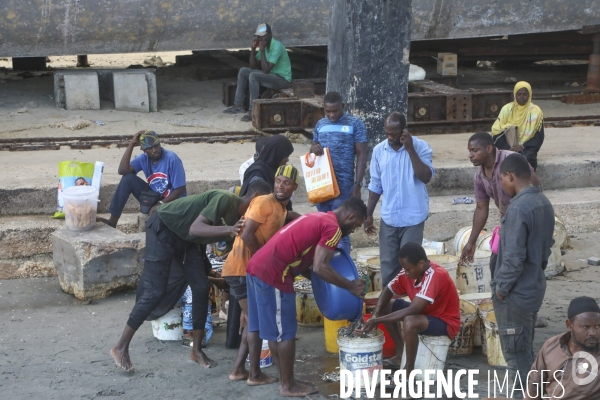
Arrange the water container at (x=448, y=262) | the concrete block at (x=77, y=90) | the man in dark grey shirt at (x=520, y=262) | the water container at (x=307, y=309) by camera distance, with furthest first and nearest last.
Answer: the concrete block at (x=77, y=90) → the water container at (x=448, y=262) → the water container at (x=307, y=309) → the man in dark grey shirt at (x=520, y=262)

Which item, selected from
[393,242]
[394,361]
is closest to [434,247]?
[393,242]

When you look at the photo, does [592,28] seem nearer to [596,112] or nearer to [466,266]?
[596,112]

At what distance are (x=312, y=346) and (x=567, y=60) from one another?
14.1 meters

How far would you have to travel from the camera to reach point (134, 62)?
60.3ft

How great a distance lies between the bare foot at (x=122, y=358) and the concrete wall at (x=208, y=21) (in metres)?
8.60

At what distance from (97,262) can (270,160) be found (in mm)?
2132

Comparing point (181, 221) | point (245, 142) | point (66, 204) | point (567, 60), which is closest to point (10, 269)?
point (66, 204)

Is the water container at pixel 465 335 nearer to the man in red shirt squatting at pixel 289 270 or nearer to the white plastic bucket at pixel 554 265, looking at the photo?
the man in red shirt squatting at pixel 289 270

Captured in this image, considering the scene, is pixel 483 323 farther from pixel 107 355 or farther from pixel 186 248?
pixel 107 355

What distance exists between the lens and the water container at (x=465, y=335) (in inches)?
258

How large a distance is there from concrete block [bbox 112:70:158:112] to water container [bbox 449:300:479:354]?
842cm

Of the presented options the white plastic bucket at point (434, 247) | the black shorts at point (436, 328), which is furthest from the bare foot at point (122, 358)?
the white plastic bucket at point (434, 247)

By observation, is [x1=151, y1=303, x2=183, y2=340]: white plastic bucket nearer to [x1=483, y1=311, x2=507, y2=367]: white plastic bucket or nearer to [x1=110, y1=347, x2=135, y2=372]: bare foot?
[x1=110, y1=347, x2=135, y2=372]: bare foot

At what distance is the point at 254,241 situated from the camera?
6062 millimetres
